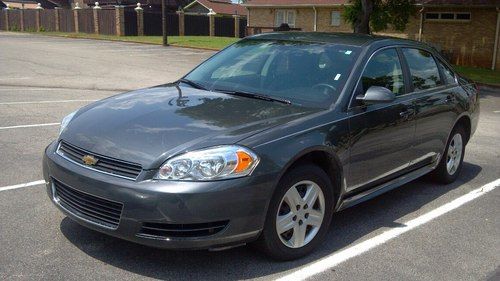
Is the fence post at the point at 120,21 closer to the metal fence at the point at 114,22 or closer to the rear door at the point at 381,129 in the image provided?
the metal fence at the point at 114,22

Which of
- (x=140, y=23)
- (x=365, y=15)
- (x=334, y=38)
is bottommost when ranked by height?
(x=334, y=38)

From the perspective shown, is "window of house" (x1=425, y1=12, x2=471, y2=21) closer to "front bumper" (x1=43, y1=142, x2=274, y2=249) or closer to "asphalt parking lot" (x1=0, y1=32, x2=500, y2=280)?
"asphalt parking lot" (x1=0, y1=32, x2=500, y2=280)

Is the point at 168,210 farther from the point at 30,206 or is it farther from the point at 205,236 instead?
the point at 30,206

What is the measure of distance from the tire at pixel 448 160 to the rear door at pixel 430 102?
0.24 m

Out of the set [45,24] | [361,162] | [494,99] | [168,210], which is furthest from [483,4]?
[45,24]

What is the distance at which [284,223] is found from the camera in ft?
12.8

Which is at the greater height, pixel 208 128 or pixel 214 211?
pixel 208 128

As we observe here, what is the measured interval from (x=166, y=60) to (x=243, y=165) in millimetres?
19844

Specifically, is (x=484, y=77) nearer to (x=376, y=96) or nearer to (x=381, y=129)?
(x=381, y=129)

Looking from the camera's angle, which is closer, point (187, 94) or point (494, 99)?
point (187, 94)

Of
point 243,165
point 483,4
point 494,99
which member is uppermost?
point 483,4

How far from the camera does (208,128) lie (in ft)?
12.5

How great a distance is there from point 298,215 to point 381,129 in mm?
1251

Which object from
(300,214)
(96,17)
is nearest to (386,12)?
(300,214)
